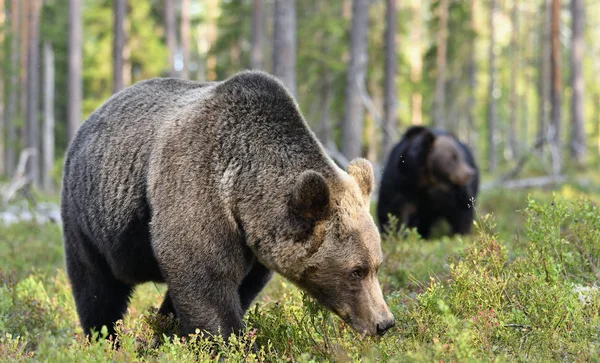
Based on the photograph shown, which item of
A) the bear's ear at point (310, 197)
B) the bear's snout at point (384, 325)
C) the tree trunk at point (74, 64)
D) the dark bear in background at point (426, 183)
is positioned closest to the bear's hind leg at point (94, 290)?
the bear's ear at point (310, 197)

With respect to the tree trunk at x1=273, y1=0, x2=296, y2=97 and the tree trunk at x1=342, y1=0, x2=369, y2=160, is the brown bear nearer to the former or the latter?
the tree trunk at x1=273, y1=0, x2=296, y2=97

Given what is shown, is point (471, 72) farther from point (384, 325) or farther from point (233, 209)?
point (384, 325)

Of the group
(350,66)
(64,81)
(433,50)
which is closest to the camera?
(350,66)

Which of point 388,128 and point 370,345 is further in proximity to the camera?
point 388,128

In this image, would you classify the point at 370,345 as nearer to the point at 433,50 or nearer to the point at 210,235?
the point at 210,235

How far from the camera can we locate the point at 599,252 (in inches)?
232

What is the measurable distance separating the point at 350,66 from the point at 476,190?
6.44 metres

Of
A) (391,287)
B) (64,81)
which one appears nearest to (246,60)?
(64,81)

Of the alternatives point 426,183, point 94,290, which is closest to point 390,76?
point 426,183

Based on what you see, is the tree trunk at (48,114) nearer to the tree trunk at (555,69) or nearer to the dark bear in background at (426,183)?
the tree trunk at (555,69)

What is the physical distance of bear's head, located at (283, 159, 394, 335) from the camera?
4582mm

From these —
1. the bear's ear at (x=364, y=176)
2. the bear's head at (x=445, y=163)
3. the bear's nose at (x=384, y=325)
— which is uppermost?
the bear's ear at (x=364, y=176)

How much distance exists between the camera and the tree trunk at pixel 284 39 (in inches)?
511

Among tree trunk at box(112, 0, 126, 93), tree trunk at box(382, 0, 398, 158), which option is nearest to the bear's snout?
tree trunk at box(112, 0, 126, 93)
